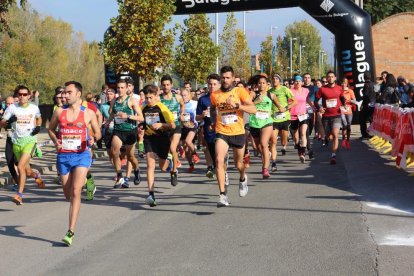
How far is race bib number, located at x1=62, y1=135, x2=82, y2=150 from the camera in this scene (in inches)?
351

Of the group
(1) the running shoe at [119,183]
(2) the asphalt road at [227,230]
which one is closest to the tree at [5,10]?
(2) the asphalt road at [227,230]

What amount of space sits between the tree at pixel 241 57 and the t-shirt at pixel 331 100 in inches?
1639

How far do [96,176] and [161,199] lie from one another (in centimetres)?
467

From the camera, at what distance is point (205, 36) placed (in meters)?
45.0

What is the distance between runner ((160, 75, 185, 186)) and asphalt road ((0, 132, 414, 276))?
0.34m

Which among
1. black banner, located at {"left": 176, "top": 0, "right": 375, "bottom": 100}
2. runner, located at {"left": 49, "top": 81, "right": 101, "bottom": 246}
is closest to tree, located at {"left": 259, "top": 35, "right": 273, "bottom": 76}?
black banner, located at {"left": 176, "top": 0, "right": 375, "bottom": 100}

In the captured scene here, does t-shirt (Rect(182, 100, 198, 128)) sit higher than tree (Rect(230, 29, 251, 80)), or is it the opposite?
tree (Rect(230, 29, 251, 80))

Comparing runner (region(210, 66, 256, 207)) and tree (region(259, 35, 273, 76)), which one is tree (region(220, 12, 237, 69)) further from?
runner (region(210, 66, 256, 207))

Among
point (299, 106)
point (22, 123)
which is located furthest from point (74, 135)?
point (299, 106)

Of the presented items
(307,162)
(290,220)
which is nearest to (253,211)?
(290,220)

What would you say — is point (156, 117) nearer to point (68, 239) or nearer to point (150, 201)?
point (150, 201)

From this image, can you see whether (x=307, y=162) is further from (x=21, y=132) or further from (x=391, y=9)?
(x=391, y=9)

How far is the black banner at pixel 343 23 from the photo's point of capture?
27.7 meters

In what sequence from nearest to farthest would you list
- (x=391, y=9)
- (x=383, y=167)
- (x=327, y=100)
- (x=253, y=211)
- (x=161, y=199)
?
(x=253, y=211) → (x=161, y=199) → (x=383, y=167) → (x=327, y=100) → (x=391, y=9)
